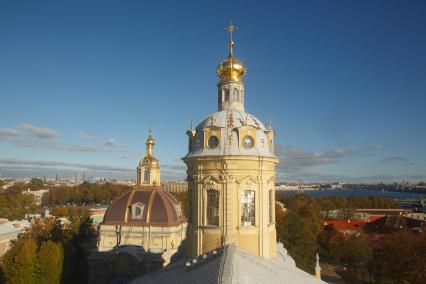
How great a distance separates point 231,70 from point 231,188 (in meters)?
6.16

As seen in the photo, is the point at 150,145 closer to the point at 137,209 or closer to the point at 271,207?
the point at 137,209

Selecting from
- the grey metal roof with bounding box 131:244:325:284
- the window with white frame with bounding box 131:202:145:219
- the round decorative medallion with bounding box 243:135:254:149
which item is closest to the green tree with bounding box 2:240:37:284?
the window with white frame with bounding box 131:202:145:219

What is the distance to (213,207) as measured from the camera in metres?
16.1

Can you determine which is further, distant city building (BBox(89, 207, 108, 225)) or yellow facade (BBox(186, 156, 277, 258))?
distant city building (BBox(89, 207, 108, 225))

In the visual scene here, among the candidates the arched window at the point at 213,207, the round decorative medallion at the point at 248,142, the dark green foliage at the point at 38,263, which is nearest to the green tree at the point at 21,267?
the dark green foliage at the point at 38,263

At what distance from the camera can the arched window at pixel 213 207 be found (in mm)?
15992

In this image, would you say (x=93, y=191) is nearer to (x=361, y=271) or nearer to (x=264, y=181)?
(x=361, y=271)

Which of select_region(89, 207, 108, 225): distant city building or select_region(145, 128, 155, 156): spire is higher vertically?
select_region(145, 128, 155, 156): spire

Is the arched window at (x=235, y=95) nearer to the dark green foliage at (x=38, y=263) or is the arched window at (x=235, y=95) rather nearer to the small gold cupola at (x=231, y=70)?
the small gold cupola at (x=231, y=70)

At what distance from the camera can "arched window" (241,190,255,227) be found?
16.0 metres

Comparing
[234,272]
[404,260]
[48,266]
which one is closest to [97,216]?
[48,266]

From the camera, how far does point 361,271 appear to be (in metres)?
45.6

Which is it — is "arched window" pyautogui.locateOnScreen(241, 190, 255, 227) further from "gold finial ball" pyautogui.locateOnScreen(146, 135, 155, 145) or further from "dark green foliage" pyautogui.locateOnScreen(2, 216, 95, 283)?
"gold finial ball" pyautogui.locateOnScreen(146, 135, 155, 145)

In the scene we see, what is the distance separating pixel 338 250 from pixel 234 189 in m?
36.1
